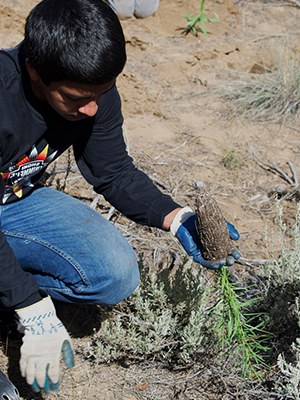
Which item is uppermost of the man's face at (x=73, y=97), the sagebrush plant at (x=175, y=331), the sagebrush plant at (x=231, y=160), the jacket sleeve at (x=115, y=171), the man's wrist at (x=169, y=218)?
the man's face at (x=73, y=97)

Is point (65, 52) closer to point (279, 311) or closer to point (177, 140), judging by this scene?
point (279, 311)

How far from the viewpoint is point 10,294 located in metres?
2.26

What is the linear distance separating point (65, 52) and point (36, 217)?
82 centimetres

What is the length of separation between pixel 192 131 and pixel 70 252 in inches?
77.3

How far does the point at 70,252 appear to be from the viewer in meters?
2.61

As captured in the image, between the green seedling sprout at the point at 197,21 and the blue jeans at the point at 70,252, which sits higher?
the blue jeans at the point at 70,252

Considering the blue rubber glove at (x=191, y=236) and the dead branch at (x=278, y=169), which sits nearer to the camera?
the blue rubber glove at (x=191, y=236)

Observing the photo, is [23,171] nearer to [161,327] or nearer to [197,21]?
[161,327]

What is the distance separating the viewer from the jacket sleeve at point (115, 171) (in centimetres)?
262

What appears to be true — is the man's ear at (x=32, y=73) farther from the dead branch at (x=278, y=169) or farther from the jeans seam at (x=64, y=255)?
the dead branch at (x=278, y=169)

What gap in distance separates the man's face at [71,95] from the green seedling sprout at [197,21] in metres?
3.40

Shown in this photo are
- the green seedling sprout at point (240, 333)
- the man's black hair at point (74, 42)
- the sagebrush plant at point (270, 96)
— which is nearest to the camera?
the man's black hair at point (74, 42)


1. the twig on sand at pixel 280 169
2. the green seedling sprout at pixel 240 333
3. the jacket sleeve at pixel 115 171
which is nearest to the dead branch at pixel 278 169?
the twig on sand at pixel 280 169

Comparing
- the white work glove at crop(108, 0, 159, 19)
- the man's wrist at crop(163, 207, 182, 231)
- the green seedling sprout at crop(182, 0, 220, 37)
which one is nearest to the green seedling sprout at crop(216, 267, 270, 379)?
the man's wrist at crop(163, 207, 182, 231)
